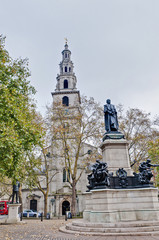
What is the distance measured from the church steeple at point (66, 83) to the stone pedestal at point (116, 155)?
95.7ft

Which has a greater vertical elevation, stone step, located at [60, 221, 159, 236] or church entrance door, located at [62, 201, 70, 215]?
stone step, located at [60, 221, 159, 236]

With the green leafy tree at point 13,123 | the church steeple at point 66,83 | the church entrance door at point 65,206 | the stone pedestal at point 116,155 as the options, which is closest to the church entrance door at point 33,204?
the church entrance door at point 65,206

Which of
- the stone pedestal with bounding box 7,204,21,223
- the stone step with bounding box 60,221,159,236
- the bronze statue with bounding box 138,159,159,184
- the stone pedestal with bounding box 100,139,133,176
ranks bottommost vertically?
the stone pedestal with bounding box 7,204,21,223

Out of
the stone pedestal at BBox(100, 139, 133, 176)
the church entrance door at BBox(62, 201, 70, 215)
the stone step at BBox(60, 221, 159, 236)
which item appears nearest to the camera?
the stone step at BBox(60, 221, 159, 236)

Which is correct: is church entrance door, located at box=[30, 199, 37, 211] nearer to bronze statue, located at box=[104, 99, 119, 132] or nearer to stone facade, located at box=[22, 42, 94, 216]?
stone facade, located at box=[22, 42, 94, 216]

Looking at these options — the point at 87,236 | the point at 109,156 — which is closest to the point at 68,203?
the point at 109,156

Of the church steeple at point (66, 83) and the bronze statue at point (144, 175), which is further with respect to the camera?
the church steeple at point (66, 83)

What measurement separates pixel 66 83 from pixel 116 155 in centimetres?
3748

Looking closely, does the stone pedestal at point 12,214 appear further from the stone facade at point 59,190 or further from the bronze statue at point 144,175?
the stone facade at point 59,190

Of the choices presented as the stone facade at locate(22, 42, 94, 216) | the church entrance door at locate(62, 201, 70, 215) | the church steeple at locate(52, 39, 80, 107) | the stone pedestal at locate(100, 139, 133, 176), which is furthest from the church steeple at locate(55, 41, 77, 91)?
the stone pedestal at locate(100, 139, 133, 176)

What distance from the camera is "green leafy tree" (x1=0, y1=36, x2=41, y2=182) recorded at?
10.5 m

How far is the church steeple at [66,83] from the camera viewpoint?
43.6 metres

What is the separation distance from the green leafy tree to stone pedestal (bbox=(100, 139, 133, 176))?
16.6 ft

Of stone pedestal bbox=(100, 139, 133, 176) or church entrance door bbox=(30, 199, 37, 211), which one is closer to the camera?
stone pedestal bbox=(100, 139, 133, 176)
